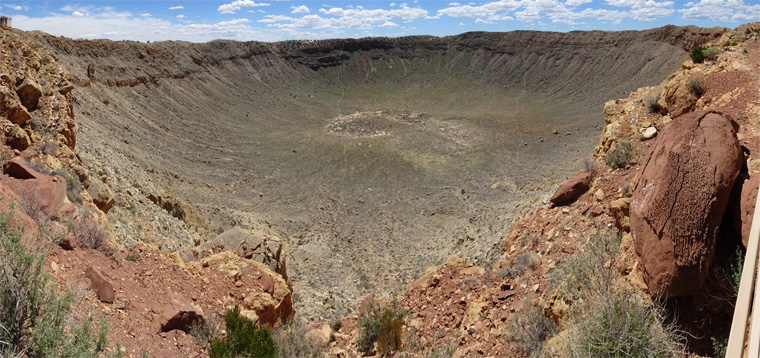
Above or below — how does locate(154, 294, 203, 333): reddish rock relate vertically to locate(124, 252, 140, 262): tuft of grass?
below

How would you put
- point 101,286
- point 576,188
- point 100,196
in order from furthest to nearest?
point 100,196, point 576,188, point 101,286

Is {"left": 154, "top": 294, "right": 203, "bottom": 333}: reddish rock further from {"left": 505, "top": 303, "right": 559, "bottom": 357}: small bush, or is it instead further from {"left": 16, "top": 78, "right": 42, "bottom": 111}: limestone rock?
{"left": 16, "top": 78, "right": 42, "bottom": 111}: limestone rock

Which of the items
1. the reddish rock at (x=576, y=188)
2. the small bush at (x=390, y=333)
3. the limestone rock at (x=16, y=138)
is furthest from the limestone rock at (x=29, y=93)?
the reddish rock at (x=576, y=188)

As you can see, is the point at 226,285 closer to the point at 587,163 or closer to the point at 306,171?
the point at 587,163

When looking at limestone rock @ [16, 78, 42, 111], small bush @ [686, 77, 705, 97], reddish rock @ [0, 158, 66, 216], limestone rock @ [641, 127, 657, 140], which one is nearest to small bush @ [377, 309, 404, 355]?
reddish rock @ [0, 158, 66, 216]

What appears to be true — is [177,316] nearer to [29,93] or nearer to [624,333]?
[624,333]

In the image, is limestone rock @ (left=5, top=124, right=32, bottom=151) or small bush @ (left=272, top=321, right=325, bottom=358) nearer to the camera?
small bush @ (left=272, top=321, right=325, bottom=358)

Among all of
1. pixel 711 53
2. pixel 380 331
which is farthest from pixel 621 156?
pixel 380 331
